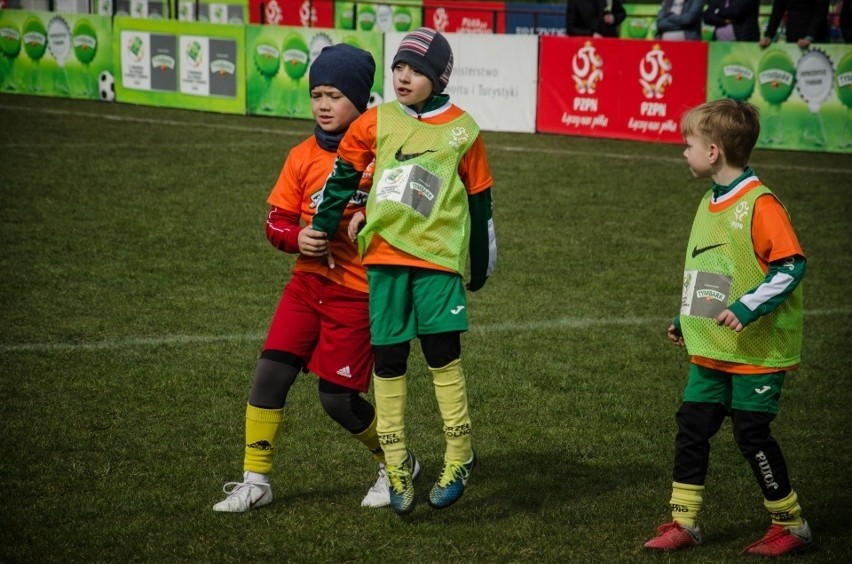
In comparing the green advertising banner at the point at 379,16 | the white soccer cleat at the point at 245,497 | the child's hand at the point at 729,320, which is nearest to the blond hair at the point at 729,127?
the child's hand at the point at 729,320

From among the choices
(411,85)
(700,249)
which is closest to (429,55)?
(411,85)

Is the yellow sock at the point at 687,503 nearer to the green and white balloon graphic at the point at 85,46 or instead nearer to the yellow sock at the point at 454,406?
the yellow sock at the point at 454,406

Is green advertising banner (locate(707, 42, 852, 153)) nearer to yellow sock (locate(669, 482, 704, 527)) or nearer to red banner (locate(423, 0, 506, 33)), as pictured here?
yellow sock (locate(669, 482, 704, 527))

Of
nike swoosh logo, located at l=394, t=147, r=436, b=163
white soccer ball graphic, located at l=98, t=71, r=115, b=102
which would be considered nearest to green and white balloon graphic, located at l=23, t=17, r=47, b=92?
white soccer ball graphic, located at l=98, t=71, r=115, b=102

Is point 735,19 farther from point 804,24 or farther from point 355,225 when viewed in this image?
point 355,225

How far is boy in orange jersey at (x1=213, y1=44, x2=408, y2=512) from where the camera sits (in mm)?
4711

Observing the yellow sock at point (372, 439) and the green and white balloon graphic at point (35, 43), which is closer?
the yellow sock at point (372, 439)

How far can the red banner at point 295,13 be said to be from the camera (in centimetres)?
3134

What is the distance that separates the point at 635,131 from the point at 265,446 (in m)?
13.1

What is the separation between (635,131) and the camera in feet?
56.0

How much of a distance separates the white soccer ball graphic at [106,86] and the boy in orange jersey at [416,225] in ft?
59.0

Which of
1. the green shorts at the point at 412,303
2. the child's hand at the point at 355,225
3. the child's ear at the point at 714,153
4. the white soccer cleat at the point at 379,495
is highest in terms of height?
the child's ear at the point at 714,153

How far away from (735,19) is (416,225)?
44.5ft

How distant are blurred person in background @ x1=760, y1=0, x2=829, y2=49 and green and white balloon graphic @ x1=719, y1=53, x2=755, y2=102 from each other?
15.0 inches
